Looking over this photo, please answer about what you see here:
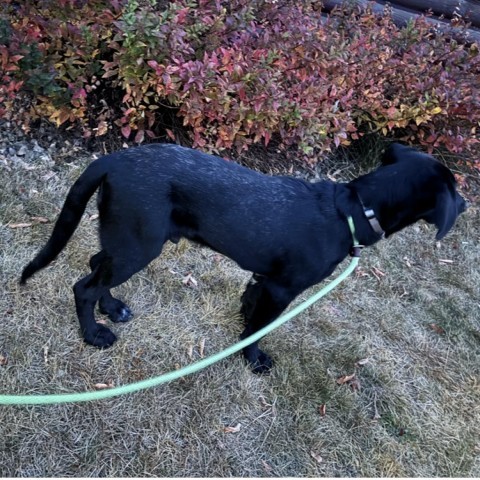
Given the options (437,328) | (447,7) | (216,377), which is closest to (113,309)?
(216,377)

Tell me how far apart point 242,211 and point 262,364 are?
117 centimetres

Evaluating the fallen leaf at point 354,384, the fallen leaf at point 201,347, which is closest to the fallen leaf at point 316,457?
the fallen leaf at point 354,384

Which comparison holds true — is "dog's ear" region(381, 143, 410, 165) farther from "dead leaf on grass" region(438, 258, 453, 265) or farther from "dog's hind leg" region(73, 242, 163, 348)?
"dead leaf on grass" region(438, 258, 453, 265)

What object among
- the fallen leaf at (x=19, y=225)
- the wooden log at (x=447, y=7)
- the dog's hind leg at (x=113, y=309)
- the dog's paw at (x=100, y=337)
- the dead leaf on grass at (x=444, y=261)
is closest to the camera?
the dog's paw at (x=100, y=337)

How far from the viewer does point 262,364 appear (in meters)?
3.07

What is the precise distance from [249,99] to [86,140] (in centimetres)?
150

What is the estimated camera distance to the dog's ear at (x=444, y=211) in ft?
7.60

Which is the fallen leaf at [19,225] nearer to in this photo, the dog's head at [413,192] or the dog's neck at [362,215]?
the dog's neck at [362,215]

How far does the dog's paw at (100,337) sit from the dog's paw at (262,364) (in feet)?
2.92

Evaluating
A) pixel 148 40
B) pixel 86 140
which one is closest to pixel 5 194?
pixel 86 140

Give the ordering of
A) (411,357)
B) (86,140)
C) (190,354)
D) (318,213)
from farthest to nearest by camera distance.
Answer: (86,140) < (411,357) < (190,354) < (318,213)

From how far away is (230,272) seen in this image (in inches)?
146

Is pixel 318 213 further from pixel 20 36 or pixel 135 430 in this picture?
pixel 20 36

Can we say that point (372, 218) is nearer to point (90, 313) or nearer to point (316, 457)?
point (316, 457)
